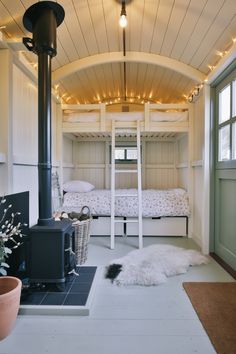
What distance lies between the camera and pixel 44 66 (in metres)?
2.08

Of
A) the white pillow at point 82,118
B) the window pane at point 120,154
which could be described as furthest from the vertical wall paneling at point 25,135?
the window pane at point 120,154

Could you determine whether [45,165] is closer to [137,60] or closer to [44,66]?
[44,66]

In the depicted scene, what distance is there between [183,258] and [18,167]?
202 cm

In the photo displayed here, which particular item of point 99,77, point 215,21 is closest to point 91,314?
point 215,21

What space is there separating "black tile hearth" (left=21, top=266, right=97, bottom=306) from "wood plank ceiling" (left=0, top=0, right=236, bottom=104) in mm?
2221

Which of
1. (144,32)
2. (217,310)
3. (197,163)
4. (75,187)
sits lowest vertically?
(217,310)

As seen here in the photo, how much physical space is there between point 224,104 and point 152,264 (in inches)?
77.4

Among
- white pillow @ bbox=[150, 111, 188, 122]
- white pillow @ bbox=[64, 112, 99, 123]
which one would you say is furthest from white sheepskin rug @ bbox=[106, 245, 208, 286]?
white pillow @ bbox=[64, 112, 99, 123]

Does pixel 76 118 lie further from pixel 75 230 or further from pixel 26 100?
pixel 75 230

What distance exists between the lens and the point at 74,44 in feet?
9.61

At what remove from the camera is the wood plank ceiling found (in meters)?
2.24

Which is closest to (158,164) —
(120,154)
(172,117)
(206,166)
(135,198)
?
(120,154)

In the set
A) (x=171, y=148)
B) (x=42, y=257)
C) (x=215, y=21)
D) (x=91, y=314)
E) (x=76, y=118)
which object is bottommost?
(x=91, y=314)

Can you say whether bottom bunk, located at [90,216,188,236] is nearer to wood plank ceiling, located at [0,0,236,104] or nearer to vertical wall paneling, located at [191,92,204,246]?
vertical wall paneling, located at [191,92,204,246]
